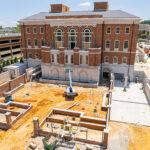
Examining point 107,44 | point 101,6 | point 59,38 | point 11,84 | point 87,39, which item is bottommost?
point 11,84

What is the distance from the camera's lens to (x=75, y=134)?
19750 millimetres

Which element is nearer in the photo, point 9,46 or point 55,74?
point 55,74

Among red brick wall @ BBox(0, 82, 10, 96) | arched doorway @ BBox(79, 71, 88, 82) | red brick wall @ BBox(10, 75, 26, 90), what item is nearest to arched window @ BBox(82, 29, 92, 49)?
arched doorway @ BBox(79, 71, 88, 82)

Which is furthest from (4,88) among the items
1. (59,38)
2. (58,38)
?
(59,38)

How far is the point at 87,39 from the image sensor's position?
36.8 m

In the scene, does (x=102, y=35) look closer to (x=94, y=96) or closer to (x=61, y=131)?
(x=94, y=96)

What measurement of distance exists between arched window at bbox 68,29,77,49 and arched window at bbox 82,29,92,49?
2030 millimetres

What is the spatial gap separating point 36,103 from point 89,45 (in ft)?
57.2

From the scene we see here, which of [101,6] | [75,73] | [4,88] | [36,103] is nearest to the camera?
[36,103]

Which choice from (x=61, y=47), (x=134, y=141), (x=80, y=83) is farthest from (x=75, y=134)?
(x=61, y=47)

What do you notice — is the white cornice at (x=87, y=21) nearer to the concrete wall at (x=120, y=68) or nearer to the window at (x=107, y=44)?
the window at (x=107, y=44)

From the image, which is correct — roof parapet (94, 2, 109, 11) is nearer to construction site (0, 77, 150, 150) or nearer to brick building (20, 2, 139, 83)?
brick building (20, 2, 139, 83)

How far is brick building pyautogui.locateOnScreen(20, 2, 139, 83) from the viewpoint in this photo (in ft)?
115

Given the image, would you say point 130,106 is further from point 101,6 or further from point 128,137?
point 101,6
